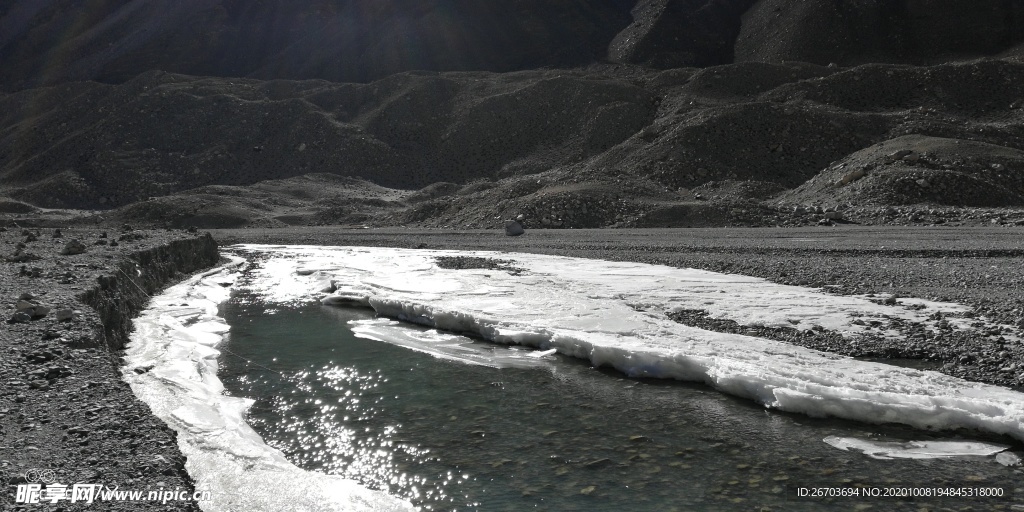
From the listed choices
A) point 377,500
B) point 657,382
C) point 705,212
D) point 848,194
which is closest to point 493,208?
point 705,212

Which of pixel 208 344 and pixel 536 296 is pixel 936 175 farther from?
pixel 208 344

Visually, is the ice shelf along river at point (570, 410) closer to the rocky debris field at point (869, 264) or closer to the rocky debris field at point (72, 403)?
the rocky debris field at point (869, 264)

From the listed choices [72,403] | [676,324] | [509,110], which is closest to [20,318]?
[72,403]

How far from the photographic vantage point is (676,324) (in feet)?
34.5

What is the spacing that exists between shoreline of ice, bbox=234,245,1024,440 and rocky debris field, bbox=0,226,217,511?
5.37 meters

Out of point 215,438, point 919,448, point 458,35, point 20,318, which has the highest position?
point 458,35

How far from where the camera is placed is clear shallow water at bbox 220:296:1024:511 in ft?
17.9

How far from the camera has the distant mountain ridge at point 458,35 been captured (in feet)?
275

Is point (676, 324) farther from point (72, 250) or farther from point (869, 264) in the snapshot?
point (72, 250)

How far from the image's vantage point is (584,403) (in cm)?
766

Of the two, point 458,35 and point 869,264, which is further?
point 458,35

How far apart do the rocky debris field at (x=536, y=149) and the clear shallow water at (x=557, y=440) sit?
1026 inches

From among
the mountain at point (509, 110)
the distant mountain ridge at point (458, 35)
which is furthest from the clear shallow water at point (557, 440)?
the distant mountain ridge at point (458, 35)

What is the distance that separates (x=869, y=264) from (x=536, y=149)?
156 feet
